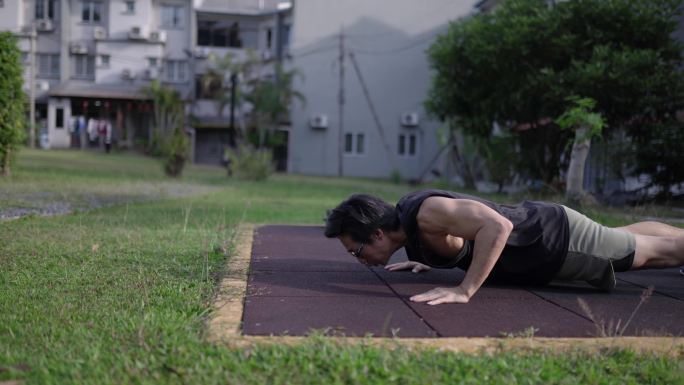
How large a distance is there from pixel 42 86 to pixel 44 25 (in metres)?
3.32

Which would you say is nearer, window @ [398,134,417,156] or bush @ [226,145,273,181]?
bush @ [226,145,273,181]

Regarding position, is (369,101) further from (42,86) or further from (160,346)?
(160,346)

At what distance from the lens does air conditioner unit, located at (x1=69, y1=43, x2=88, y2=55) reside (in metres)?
37.5

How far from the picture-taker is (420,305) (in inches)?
142

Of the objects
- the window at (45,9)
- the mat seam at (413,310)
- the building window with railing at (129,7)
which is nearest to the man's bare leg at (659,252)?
the mat seam at (413,310)

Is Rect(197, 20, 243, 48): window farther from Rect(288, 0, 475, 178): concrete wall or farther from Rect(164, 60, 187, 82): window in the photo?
Rect(288, 0, 475, 178): concrete wall

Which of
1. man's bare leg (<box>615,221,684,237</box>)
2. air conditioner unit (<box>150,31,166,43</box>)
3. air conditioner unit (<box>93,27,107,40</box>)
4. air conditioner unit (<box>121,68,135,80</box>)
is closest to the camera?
man's bare leg (<box>615,221,684,237</box>)

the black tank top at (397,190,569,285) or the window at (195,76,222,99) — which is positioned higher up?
the window at (195,76,222,99)

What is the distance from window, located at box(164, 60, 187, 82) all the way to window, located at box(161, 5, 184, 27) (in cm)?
210

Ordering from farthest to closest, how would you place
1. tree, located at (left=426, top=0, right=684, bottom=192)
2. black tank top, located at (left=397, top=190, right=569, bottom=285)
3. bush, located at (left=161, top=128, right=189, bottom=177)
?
bush, located at (left=161, top=128, right=189, bottom=177)
tree, located at (left=426, top=0, right=684, bottom=192)
black tank top, located at (left=397, top=190, right=569, bottom=285)

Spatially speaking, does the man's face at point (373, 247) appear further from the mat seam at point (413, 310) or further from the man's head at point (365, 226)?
the mat seam at point (413, 310)

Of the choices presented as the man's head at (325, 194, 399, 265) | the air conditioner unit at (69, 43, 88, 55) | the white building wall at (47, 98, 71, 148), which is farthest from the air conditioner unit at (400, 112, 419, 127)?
the man's head at (325, 194, 399, 265)

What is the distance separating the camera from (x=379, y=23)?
32.2 metres

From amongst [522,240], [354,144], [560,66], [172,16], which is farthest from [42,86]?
[522,240]
